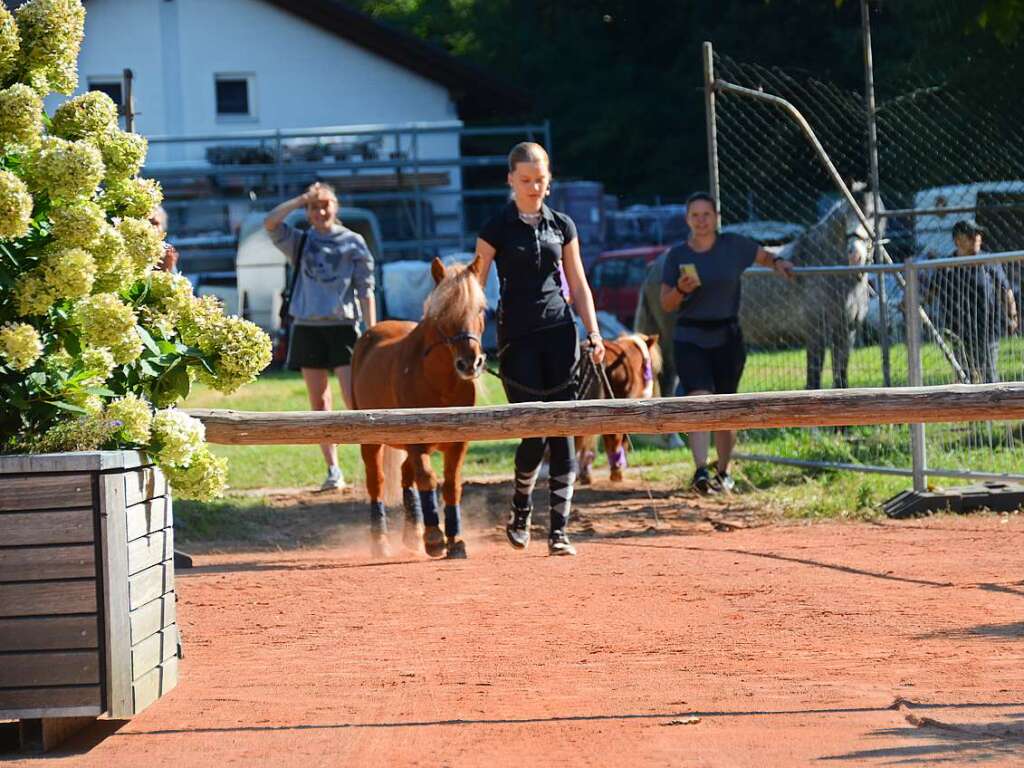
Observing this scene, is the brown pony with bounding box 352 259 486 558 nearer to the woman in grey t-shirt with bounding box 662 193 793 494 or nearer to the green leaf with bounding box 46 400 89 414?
the woman in grey t-shirt with bounding box 662 193 793 494

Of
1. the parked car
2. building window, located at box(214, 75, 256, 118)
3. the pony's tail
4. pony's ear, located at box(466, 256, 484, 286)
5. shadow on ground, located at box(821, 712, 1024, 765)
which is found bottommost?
shadow on ground, located at box(821, 712, 1024, 765)

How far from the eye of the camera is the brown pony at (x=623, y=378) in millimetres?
12148

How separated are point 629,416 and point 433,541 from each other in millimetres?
2720

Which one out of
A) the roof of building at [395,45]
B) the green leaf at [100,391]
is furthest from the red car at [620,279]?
the green leaf at [100,391]

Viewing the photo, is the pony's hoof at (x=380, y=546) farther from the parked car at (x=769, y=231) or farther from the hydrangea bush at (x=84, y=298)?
the parked car at (x=769, y=231)

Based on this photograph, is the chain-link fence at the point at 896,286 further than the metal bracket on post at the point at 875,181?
No

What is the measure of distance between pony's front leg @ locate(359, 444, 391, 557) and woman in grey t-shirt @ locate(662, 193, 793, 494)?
238cm

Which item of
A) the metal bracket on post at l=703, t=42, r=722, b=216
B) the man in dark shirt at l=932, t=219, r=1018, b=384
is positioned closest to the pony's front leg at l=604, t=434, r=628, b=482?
the metal bracket on post at l=703, t=42, r=722, b=216

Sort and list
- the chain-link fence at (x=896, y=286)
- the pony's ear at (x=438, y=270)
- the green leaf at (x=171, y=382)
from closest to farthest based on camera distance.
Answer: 1. the green leaf at (x=171, y=382)
2. the pony's ear at (x=438, y=270)
3. the chain-link fence at (x=896, y=286)

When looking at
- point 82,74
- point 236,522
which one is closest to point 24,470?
point 236,522

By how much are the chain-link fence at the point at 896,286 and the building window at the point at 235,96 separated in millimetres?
26139

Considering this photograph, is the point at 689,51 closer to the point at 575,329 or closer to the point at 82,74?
the point at 82,74

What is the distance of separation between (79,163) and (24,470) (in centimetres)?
102

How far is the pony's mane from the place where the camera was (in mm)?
8914
